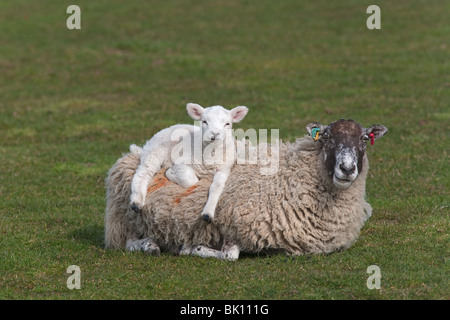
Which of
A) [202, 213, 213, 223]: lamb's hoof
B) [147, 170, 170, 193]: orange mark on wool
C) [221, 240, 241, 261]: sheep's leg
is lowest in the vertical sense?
[221, 240, 241, 261]: sheep's leg

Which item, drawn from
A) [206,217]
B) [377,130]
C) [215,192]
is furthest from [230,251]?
[377,130]

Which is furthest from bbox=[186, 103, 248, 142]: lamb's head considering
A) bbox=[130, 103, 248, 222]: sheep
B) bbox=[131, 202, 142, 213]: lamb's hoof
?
bbox=[131, 202, 142, 213]: lamb's hoof

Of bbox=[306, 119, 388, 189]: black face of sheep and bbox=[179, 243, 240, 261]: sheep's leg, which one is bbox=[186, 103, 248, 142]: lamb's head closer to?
bbox=[306, 119, 388, 189]: black face of sheep

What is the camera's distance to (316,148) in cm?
963

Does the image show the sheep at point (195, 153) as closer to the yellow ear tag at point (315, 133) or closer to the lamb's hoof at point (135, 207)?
the lamb's hoof at point (135, 207)

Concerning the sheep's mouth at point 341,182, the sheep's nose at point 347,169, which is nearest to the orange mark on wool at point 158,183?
the sheep's mouth at point 341,182

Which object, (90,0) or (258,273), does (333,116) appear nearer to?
(258,273)

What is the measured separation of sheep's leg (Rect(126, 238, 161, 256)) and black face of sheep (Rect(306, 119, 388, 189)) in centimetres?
239

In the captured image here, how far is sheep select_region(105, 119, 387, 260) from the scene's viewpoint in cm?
921

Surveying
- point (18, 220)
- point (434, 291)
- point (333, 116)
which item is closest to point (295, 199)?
point (434, 291)

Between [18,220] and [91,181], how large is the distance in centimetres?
316

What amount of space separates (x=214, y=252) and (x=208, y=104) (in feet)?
39.0

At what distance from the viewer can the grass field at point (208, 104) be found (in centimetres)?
857

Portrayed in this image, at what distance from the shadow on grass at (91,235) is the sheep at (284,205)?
0.91 m
